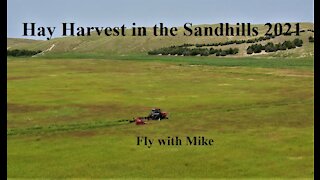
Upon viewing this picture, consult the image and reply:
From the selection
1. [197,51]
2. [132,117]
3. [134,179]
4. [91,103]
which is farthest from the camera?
[197,51]

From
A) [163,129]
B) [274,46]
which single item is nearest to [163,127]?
[163,129]

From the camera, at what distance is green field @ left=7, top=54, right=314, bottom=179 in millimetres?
34125

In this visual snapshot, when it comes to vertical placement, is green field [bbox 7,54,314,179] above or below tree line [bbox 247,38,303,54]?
below

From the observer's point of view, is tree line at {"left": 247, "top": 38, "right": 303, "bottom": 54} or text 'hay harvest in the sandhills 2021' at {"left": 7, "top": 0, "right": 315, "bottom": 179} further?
tree line at {"left": 247, "top": 38, "right": 303, "bottom": 54}

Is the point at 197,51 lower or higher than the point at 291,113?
higher

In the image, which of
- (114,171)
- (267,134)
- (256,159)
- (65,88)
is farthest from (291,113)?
(65,88)

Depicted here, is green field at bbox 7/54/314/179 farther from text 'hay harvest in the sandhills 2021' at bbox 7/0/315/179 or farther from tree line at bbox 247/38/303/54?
tree line at bbox 247/38/303/54

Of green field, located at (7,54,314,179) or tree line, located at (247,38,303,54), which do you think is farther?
tree line, located at (247,38,303,54)

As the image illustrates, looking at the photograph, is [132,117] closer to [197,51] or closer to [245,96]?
[245,96]

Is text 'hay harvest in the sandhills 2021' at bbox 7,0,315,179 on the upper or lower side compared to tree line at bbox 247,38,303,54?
lower

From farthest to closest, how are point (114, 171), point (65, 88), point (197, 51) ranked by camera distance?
point (197, 51) → point (65, 88) → point (114, 171)

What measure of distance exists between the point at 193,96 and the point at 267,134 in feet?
101

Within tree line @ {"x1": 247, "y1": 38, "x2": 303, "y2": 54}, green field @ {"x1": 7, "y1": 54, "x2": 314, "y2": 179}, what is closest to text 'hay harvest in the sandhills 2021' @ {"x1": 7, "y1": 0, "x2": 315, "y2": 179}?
green field @ {"x1": 7, "y1": 54, "x2": 314, "y2": 179}

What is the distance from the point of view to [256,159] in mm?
36281
